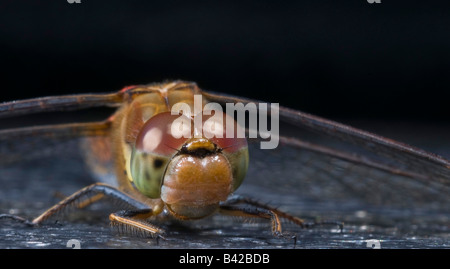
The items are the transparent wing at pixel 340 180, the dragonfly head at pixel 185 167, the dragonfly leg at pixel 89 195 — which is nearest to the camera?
the dragonfly head at pixel 185 167

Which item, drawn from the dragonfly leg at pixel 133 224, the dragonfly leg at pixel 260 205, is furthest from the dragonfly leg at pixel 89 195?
the dragonfly leg at pixel 260 205

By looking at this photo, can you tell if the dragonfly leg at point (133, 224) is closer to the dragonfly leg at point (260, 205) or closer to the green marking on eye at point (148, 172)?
the green marking on eye at point (148, 172)

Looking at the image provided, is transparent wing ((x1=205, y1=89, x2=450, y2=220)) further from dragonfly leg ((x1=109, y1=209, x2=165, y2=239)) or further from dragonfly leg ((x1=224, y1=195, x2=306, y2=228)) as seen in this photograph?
dragonfly leg ((x1=109, y1=209, x2=165, y2=239))

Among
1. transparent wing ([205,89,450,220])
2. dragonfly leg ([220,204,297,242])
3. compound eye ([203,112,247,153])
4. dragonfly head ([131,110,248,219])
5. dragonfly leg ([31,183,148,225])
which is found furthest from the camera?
transparent wing ([205,89,450,220])

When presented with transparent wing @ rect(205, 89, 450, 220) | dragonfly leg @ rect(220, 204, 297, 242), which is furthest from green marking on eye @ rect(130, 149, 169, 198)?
transparent wing @ rect(205, 89, 450, 220)

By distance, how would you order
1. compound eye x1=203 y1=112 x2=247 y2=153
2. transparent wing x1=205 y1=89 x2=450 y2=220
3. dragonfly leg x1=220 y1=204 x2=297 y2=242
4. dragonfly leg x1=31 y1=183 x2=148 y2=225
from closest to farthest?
compound eye x1=203 y1=112 x2=247 y2=153 < dragonfly leg x1=220 y1=204 x2=297 y2=242 < dragonfly leg x1=31 y1=183 x2=148 y2=225 < transparent wing x1=205 y1=89 x2=450 y2=220

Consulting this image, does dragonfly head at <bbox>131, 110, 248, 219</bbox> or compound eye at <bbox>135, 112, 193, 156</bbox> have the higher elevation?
compound eye at <bbox>135, 112, 193, 156</bbox>
